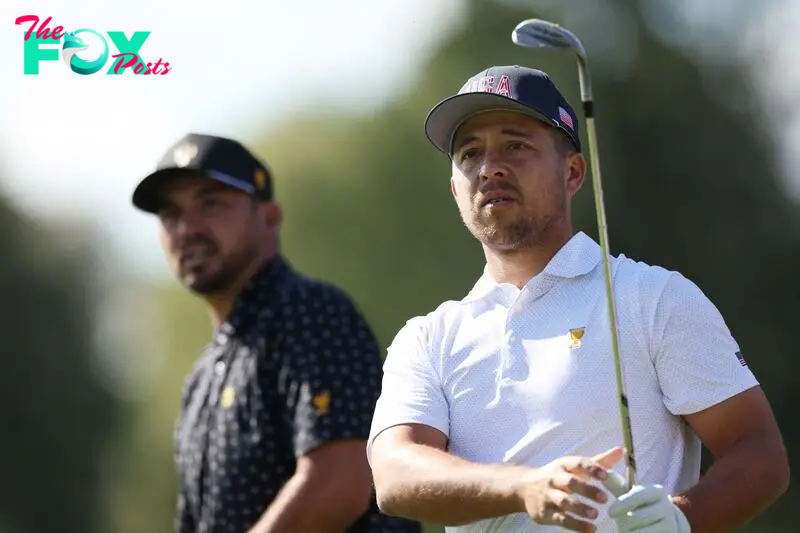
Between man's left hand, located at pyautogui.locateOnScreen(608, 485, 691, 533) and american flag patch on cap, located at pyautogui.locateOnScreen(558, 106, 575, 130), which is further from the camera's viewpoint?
american flag patch on cap, located at pyautogui.locateOnScreen(558, 106, 575, 130)

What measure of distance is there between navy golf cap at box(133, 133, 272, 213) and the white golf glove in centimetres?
289

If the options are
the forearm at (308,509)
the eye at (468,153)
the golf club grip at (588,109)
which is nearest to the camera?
the golf club grip at (588,109)

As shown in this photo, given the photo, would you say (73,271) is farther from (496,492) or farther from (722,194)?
(496,492)

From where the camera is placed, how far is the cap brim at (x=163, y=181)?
6207mm

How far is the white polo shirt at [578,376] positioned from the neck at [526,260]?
3.9 inches

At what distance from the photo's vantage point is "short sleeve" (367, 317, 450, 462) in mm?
4246

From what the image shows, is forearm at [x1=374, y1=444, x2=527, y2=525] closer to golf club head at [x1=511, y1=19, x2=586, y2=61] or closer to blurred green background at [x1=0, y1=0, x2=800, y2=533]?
golf club head at [x1=511, y1=19, x2=586, y2=61]

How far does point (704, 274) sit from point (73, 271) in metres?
10.3

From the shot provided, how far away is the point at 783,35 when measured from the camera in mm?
20922

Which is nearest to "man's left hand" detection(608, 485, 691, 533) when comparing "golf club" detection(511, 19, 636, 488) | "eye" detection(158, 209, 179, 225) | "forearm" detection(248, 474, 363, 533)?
"golf club" detection(511, 19, 636, 488)

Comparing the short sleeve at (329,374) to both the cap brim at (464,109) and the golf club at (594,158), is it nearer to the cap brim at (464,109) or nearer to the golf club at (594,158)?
the cap brim at (464,109)

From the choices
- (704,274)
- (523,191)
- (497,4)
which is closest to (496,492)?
(523,191)

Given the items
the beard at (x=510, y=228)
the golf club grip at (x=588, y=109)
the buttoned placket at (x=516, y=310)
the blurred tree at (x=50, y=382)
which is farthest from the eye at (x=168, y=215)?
the blurred tree at (x=50, y=382)

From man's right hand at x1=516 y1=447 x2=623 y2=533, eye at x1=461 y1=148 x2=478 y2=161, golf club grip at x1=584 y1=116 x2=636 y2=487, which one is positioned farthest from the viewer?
eye at x1=461 y1=148 x2=478 y2=161
